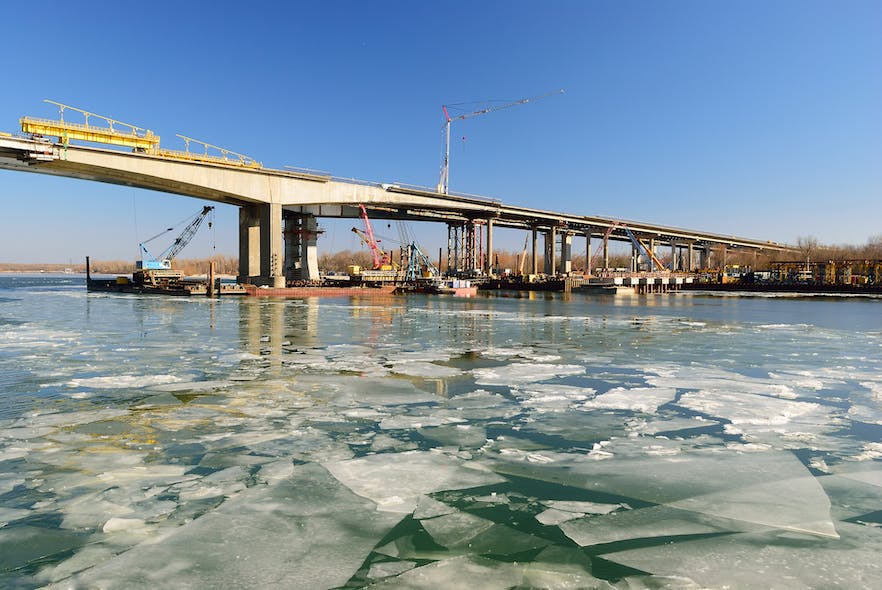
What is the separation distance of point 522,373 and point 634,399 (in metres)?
3.89

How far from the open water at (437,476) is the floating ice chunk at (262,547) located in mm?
24

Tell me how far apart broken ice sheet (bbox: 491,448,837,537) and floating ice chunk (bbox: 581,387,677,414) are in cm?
284

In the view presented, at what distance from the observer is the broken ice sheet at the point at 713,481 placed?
6.28 m

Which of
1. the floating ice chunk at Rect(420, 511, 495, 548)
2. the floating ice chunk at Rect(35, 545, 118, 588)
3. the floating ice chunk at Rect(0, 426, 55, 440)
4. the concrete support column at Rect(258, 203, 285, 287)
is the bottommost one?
the floating ice chunk at Rect(420, 511, 495, 548)

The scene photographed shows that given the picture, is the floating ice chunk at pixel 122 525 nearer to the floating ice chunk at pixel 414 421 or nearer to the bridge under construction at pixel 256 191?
the floating ice chunk at pixel 414 421

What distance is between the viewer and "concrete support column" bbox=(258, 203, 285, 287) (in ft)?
230

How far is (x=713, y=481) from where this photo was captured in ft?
23.8

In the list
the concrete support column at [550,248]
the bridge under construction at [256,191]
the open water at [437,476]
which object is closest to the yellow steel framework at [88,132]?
the bridge under construction at [256,191]

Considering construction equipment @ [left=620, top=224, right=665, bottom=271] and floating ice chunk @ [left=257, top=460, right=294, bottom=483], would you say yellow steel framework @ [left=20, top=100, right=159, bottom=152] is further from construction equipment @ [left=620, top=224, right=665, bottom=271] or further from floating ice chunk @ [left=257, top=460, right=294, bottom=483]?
construction equipment @ [left=620, top=224, right=665, bottom=271]

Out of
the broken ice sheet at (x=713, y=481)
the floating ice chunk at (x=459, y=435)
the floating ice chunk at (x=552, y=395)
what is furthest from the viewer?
the floating ice chunk at (x=552, y=395)

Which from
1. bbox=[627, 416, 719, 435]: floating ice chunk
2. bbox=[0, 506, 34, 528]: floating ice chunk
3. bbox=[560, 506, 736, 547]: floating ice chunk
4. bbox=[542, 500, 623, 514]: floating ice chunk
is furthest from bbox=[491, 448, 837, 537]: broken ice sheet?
bbox=[0, 506, 34, 528]: floating ice chunk

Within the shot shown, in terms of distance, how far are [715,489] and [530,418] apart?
388cm

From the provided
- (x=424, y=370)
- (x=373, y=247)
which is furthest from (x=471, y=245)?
(x=424, y=370)

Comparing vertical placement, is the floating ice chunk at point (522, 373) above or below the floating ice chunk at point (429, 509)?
below
